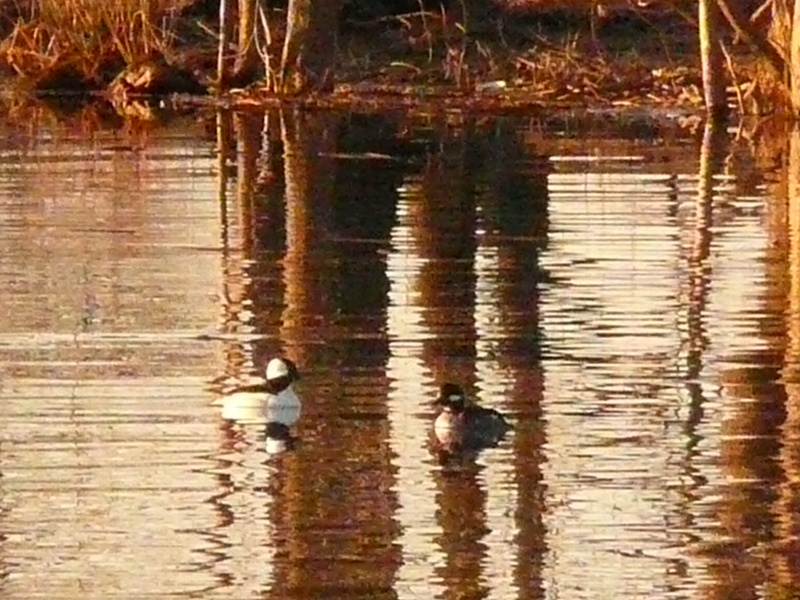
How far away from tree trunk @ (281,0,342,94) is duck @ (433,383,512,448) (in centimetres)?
2324

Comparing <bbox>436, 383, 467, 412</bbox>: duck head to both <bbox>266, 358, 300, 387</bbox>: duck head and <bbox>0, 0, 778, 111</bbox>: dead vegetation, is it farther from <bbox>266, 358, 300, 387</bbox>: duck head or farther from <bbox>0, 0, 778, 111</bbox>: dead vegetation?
<bbox>0, 0, 778, 111</bbox>: dead vegetation

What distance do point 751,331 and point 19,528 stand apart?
17.7ft

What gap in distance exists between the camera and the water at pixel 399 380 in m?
8.77

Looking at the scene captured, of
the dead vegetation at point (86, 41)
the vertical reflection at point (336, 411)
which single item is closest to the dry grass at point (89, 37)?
the dead vegetation at point (86, 41)

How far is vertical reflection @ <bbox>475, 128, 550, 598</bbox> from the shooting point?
8.98 m

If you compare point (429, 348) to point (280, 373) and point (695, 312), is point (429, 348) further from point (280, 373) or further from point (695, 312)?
point (280, 373)

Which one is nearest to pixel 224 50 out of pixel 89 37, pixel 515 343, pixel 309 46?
pixel 309 46

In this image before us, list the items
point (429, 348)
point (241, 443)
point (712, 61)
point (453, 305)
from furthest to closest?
point (712, 61) → point (453, 305) → point (429, 348) → point (241, 443)

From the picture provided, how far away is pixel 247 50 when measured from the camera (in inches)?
1401

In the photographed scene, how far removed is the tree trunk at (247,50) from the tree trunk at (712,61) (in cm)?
694

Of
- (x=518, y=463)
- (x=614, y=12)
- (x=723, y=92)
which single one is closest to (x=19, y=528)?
(x=518, y=463)

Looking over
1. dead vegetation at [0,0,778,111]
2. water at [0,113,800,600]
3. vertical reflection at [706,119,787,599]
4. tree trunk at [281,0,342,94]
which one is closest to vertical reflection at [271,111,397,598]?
water at [0,113,800,600]

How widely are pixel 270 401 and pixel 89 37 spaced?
26.2 m

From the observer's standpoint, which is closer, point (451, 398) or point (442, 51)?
point (451, 398)
